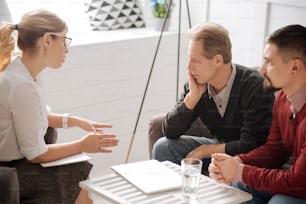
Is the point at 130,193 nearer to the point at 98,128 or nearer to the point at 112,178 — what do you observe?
the point at 112,178

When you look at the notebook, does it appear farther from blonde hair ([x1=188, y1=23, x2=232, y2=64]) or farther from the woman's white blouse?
blonde hair ([x1=188, y1=23, x2=232, y2=64])

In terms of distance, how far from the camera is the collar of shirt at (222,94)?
2068 millimetres

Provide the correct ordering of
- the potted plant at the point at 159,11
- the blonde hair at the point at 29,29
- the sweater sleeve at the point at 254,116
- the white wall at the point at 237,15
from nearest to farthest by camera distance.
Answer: the blonde hair at the point at 29,29 → the sweater sleeve at the point at 254,116 → the white wall at the point at 237,15 → the potted plant at the point at 159,11

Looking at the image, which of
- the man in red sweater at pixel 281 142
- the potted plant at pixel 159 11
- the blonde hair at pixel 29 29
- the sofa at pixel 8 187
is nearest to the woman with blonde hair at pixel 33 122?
the blonde hair at pixel 29 29

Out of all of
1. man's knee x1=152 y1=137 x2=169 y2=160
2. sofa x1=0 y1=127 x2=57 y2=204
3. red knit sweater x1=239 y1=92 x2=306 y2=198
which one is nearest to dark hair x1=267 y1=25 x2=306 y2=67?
red knit sweater x1=239 y1=92 x2=306 y2=198

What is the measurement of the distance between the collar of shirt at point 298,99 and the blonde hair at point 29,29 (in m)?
0.88

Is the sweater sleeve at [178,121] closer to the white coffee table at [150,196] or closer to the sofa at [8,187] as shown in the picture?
the white coffee table at [150,196]

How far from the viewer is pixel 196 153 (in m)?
2.06

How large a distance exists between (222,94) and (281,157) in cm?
35

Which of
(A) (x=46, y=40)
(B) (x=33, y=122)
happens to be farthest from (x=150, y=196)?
(A) (x=46, y=40)

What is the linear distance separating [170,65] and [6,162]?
5.08ft

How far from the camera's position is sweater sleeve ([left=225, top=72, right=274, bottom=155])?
2.01 m

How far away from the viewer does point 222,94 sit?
2078mm

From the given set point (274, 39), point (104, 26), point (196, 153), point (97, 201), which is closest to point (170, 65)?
point (104, 26)
